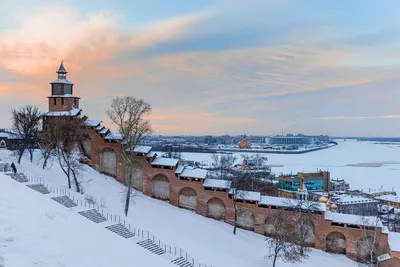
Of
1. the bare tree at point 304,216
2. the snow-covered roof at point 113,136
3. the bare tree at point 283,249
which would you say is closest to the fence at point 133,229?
the bare tree at point 283,249

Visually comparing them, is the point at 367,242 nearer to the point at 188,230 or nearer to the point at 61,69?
the point at 188,230

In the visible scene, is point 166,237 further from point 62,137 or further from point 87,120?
point 87,120

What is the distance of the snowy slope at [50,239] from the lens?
33.1ft

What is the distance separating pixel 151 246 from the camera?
717 inches

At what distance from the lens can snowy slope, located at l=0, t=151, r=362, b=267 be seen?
19884 millimetres

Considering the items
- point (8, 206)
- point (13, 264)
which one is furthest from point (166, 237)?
point (13, 264)

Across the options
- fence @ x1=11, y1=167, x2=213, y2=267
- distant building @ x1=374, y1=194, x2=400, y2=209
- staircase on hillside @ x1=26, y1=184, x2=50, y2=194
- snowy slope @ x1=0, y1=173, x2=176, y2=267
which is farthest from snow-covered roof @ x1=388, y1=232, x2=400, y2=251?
distant building @ x1=374, y1=194, x2=400, y2=209

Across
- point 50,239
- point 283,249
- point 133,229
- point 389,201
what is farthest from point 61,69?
point 389,201

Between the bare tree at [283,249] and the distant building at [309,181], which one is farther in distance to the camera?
the distant building at [309,181]

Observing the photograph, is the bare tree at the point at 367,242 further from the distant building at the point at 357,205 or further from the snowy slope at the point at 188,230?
the distant building at the point at 357,205

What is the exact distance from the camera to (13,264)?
9188mm

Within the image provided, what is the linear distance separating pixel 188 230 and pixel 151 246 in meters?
5.18

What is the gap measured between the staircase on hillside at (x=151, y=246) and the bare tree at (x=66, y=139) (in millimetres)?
8003

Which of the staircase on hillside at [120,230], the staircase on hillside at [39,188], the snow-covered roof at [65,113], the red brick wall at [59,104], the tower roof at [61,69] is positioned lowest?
the staircase on hillside at [120,230]
